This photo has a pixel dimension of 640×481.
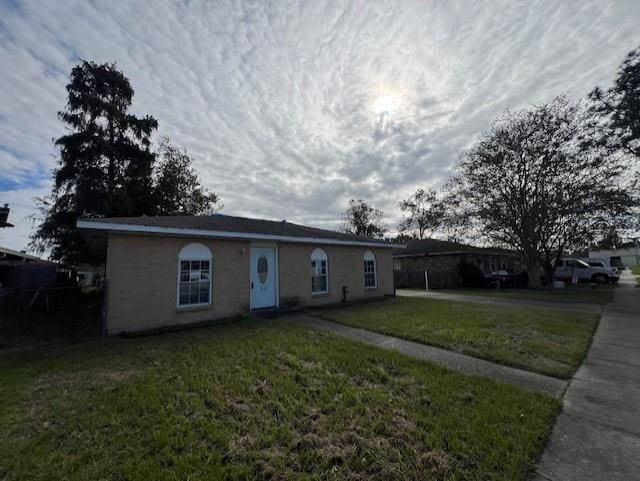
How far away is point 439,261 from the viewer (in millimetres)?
22250

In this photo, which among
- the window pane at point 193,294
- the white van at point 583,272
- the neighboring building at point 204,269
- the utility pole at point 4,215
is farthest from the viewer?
the white van at point 583,272

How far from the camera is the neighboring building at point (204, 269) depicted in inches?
279

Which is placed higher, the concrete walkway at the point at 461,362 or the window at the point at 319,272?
the window at the point at 319,272

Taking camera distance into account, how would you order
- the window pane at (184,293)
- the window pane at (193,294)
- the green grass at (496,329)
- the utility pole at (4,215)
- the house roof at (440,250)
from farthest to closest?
the house roof at (440,250)
the utility pole at (4,215)
the window pane at (193,294)
the window pane at (184,293)
the green grass at (496,329)

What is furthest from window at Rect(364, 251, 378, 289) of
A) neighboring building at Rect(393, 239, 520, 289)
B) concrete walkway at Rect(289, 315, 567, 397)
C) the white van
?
the white van

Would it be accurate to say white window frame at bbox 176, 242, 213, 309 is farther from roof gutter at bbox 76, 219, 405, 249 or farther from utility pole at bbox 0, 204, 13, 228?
utility pole at bbox 0, 204, 13, 228

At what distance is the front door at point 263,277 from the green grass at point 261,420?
14.5ft

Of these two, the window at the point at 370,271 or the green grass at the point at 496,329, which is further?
the window at the point at 370,271

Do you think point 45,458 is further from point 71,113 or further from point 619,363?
point 71,113

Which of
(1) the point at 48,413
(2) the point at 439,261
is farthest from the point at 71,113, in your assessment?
(2) the point at 439,261

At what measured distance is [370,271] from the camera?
14.1 meters

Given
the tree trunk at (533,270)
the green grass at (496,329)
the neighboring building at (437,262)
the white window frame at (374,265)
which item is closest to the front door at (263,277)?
the green grass at (496,329)

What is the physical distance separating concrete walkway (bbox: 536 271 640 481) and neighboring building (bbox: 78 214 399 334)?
786cm

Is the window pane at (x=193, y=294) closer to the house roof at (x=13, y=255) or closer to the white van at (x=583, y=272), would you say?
the house roof at (x=13, y=255)
